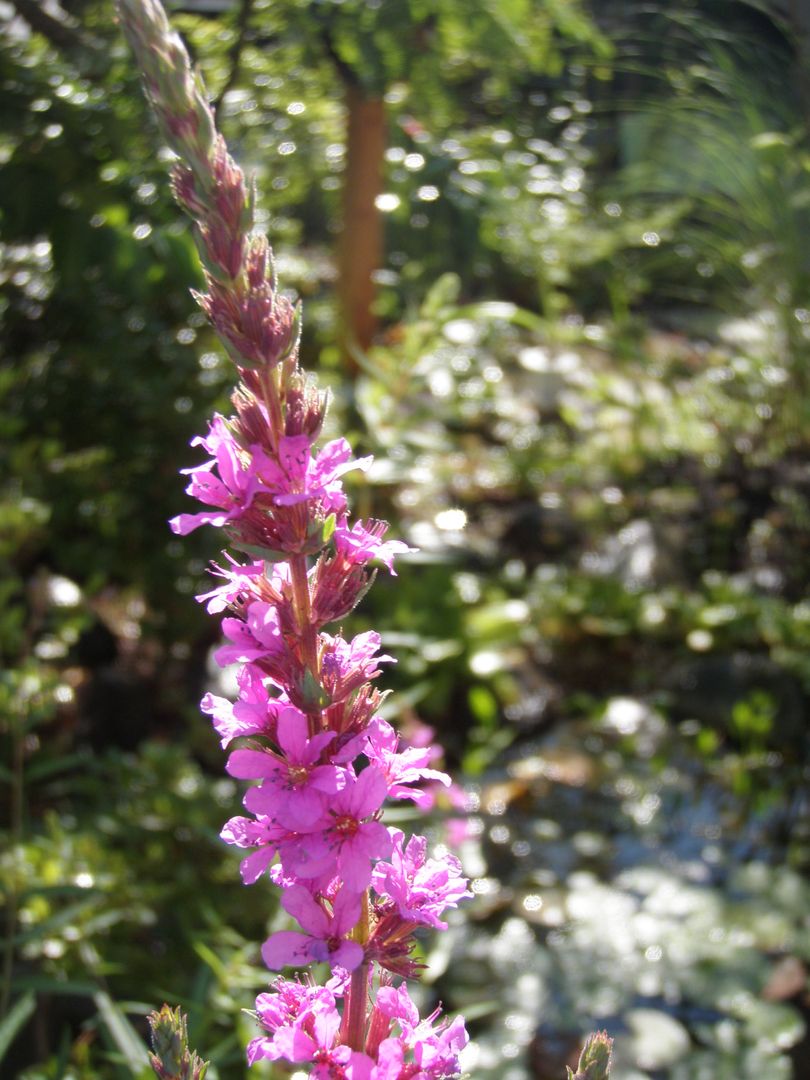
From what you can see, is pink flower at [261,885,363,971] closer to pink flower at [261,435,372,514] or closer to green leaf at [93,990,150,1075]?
pink flower at [261,435,372,514]

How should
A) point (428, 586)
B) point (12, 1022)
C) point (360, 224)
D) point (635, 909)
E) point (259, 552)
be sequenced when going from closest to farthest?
point (259, 552) < point (12, 1022) < point (635, 909) < point (428, 586) < point (360, 224)

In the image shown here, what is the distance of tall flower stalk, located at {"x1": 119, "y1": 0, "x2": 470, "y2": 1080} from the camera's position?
617 millimetres

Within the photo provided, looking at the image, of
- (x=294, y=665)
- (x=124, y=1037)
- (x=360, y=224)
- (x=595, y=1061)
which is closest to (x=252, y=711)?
(x=294, y=665)

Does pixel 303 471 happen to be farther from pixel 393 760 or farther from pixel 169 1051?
pixel 169 1051

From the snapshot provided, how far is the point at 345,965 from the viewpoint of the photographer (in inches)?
25.1

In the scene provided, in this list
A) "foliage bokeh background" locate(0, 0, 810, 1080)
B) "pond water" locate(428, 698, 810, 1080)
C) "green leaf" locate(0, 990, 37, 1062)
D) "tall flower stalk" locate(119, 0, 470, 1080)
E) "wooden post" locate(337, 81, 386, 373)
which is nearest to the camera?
"tall flower stalk" locate(119, 0, 470, 1080)

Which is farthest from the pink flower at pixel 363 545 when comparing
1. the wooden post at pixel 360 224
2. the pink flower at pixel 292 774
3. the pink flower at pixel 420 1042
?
the wooden post at pixel 360 224

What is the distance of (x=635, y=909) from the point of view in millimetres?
2613

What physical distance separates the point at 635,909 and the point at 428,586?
1014mm

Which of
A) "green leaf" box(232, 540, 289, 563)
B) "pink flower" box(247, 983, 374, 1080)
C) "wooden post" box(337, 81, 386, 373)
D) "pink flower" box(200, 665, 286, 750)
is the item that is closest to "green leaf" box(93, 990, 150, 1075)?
"pink flower" box(247, 983, 374, 1080)

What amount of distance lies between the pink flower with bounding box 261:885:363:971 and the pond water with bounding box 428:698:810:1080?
1041mm

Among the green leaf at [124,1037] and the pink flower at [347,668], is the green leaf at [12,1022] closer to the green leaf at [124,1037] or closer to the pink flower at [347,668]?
the green leaf at [124,1037]

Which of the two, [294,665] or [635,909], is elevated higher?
[294,665]

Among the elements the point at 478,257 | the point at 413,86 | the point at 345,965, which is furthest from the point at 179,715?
the point at 345,965
